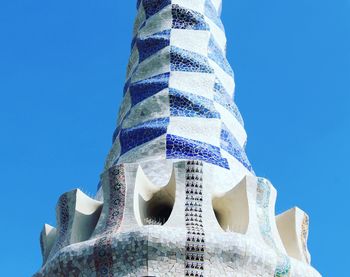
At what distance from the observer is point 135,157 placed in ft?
23.0

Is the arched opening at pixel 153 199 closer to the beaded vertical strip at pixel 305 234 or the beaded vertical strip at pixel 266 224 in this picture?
the beaded vertical strip at pixel 266 224

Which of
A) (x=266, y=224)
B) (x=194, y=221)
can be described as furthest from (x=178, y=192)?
(x=266, y=224)

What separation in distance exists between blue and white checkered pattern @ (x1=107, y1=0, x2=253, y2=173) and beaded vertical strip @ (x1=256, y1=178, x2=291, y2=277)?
0.59m

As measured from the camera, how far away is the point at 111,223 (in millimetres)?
6023

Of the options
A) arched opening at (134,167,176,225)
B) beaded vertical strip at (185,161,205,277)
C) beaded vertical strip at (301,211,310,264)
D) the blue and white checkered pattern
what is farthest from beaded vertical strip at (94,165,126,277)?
beaded vertical strip at (301,211,310,264)

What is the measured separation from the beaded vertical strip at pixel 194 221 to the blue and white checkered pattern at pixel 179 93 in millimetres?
682

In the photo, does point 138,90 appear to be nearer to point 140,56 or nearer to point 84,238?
point 140,56

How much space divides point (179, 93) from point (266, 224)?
5.54ft

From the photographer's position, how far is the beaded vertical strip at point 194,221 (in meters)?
5.61

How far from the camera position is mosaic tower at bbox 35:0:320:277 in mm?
5672

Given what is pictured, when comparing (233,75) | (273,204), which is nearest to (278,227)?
(273,204)

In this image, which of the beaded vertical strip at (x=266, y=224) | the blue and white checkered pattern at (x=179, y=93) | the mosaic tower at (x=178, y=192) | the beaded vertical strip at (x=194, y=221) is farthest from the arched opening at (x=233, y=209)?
the blue and white checkered pattern at (x=179, y=93)

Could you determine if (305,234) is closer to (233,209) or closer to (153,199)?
(233,209)

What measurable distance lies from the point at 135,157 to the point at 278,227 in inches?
51.8
